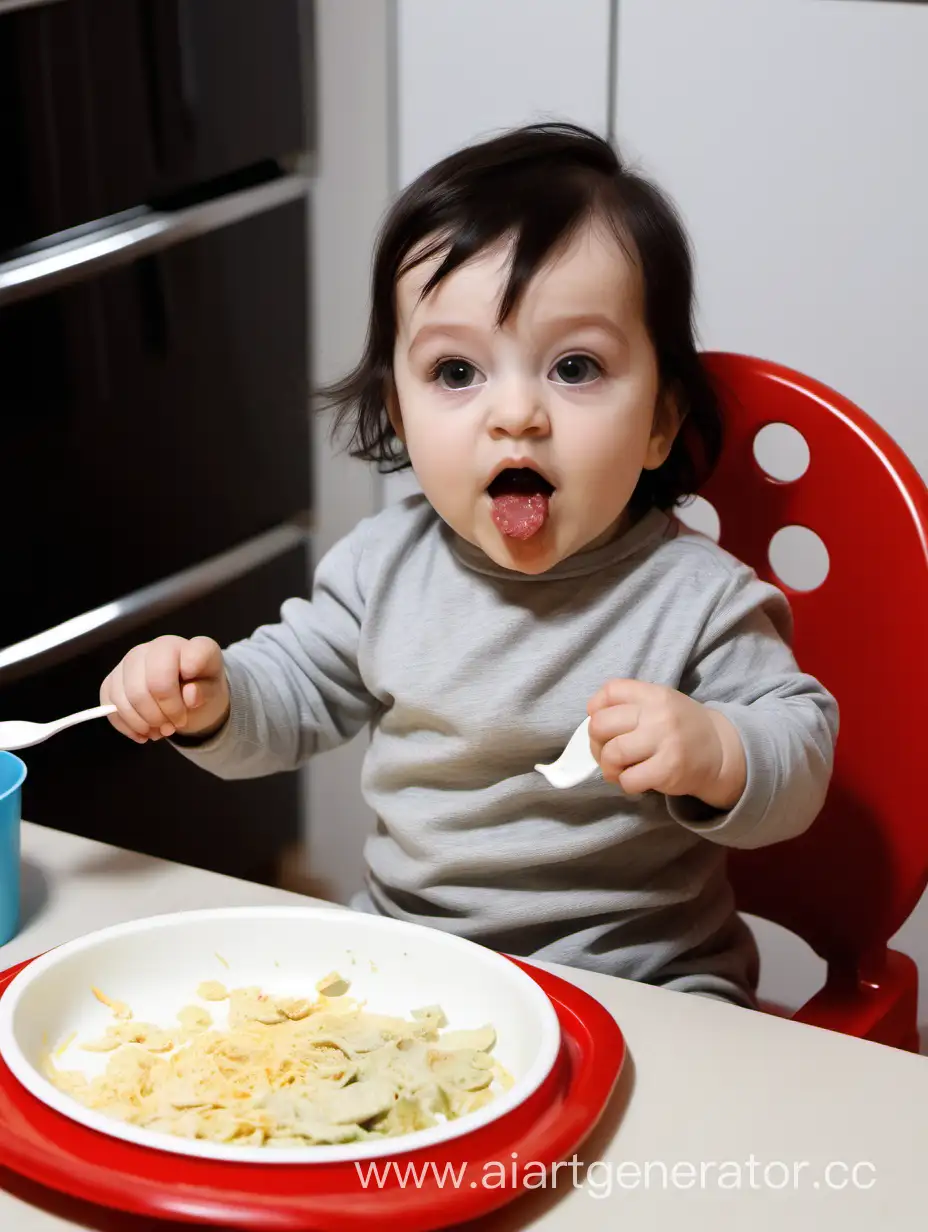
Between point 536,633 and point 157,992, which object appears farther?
point 536,633

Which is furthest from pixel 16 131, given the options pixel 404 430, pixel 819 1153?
pixel 819 1153

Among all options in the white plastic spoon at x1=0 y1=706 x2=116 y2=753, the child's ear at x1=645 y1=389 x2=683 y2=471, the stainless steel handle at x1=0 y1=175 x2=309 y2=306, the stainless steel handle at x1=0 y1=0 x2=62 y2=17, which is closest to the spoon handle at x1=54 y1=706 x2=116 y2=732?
the white plastic spoon at x1=0 y1=706 x2=116 y2=753

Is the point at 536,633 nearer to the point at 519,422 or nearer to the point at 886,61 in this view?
the point at 519,422

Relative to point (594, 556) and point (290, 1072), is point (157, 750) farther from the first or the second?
point (290, 1072)

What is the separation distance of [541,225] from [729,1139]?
518 millimetres

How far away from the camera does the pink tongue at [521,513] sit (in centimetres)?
92

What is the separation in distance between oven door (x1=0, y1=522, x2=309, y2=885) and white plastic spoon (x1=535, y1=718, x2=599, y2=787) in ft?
2.13

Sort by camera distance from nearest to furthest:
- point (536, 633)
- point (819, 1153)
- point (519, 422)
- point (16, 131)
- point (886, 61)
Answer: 1. point (819, 1153)
2. point (519, 422)
3. point (536, 633)
4. point (16, 131)
5. point (886, 61)

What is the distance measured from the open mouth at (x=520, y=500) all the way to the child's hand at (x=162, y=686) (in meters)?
0.19

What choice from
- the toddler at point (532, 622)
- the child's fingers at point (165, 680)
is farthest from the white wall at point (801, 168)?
the child's fingers at point (165, 680)

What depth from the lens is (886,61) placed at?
1.31m

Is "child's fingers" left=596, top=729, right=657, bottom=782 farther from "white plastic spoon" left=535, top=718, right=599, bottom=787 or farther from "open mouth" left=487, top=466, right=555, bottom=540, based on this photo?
"open mouth" left=487, top=466, right=555, bottom=540

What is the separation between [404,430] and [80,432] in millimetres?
442

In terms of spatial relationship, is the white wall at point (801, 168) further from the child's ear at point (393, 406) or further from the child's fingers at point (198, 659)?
the child's fingers at point (198, 659)
